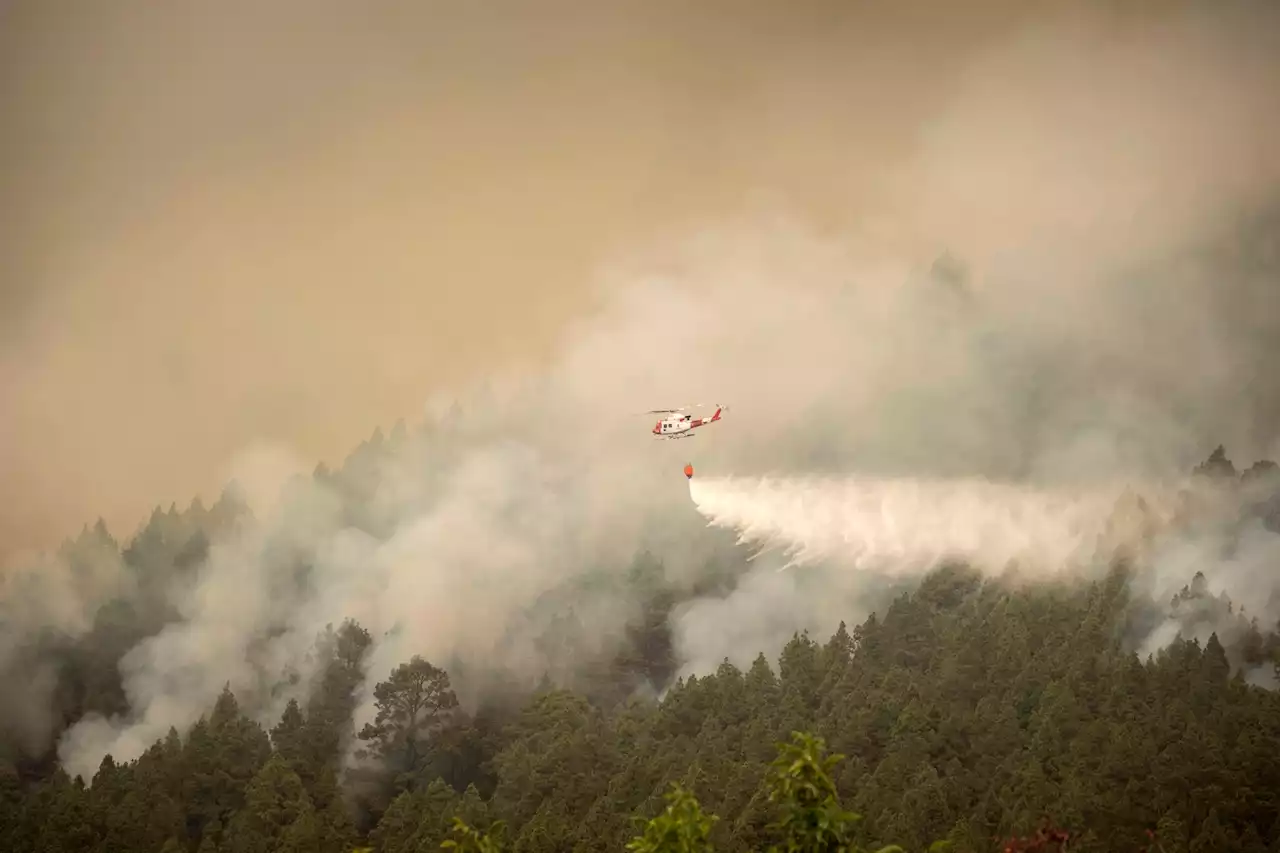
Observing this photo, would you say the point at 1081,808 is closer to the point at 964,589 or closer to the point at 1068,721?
the point at 1068,721

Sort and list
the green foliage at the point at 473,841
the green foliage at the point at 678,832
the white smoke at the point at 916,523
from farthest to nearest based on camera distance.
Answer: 1. the white smoke at the point at 916,523
2. the green foliage at the point at 678,832
3. the green foliage at the point at 473,841

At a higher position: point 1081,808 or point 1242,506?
point 1242,506

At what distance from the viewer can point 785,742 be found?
7500 centimetres

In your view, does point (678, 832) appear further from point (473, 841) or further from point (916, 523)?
point (916, 523)

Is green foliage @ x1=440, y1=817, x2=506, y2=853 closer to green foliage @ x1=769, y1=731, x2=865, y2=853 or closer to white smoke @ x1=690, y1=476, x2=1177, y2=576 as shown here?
green foliage @ x1=769, y1=731, x2=865, y2=853

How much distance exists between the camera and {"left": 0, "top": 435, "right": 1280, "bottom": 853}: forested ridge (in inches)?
3388

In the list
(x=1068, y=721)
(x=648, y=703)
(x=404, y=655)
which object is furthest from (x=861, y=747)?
(x=404, y=655)

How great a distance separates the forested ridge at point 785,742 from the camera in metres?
86.1

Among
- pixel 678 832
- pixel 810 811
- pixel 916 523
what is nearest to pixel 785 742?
pixel 678 832

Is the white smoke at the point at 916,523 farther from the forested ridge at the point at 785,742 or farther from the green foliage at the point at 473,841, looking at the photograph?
the green foliage at the point at 473,841

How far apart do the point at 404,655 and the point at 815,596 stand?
4485cm

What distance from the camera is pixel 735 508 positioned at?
136m

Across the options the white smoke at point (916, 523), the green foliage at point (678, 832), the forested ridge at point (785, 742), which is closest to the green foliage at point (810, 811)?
the green foliage at point (678, 832)

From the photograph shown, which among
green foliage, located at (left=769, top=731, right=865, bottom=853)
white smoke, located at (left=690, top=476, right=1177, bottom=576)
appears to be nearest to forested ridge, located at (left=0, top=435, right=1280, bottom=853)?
white smoke, located at (left=690, top=476, right=1177, bottom=576)
